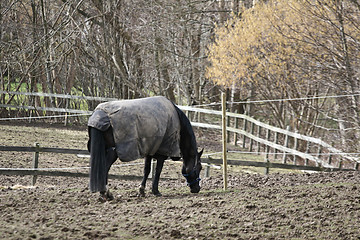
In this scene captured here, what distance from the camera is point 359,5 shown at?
37.9 feet

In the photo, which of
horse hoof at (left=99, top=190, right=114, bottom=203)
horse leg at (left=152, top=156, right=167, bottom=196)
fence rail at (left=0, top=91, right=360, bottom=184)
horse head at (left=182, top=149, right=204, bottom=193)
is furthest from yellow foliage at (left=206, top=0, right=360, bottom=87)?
horse hoof at (left=99, top=190, right=114, bottom=203)

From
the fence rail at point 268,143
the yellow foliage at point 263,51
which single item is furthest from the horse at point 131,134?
the yellow foliage at point 263,51

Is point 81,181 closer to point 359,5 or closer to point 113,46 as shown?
point 359,5

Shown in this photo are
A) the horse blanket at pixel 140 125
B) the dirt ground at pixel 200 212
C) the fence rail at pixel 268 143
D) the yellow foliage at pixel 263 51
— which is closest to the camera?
the dirt ground at pixel 200 212

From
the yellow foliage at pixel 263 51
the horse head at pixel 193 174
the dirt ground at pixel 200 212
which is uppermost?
the yellow foliage at pixel 263 51

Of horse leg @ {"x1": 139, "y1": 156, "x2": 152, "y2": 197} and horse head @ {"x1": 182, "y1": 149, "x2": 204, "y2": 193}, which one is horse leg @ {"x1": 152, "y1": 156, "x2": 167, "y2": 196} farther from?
horse head @ {"x1": 182, "y1": 149, "x2": 204, "y2": 193}

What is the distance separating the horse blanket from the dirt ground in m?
0.68

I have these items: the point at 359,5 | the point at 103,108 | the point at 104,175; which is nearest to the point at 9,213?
the point at 104,175

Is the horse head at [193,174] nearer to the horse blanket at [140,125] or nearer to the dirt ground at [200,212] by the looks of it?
the dirt ground at [200,212]

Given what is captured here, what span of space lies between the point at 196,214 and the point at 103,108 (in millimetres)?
1851

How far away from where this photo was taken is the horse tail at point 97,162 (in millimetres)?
6508

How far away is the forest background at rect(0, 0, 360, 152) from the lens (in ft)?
53.7

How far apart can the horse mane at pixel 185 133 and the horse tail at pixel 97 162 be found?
128 cm

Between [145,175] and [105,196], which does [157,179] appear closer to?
[145,175]
